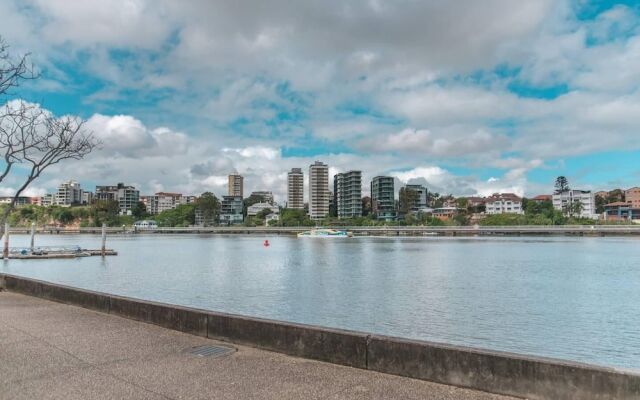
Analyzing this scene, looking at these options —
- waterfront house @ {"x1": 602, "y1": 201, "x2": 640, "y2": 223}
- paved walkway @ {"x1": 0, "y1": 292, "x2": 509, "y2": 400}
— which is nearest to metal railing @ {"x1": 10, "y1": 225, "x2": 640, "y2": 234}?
waterfront house @ {"x1": 602, "y1": 201, "x2": 640, "y2": 223}

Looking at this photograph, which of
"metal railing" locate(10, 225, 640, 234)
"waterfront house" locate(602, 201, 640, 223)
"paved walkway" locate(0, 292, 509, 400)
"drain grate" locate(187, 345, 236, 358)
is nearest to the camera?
"paved walkway" locate(0, 292, 509, 400)

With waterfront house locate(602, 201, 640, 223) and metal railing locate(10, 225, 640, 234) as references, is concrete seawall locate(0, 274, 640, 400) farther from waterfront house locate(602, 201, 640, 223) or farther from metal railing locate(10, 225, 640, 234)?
waterfront house locate(602, 201, 640, 223)

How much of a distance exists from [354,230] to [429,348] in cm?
16165

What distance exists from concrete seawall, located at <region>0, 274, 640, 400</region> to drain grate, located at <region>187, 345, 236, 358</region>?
38 centimetres

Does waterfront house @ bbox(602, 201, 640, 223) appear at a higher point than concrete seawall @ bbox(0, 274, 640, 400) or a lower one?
higher

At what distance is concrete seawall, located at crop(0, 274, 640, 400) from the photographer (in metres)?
4.96

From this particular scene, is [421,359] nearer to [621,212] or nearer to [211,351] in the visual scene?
[211,351]

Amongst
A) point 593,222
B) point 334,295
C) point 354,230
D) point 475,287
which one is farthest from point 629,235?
point 334,295

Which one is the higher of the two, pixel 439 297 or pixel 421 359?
Answer: pixel 421 359

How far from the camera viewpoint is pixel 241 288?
2977cm

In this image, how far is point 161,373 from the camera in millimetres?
6359

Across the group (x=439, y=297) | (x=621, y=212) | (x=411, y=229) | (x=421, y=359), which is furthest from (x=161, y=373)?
(x=621, y=212)

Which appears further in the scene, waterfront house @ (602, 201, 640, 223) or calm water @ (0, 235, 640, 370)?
waterfront house @ (602, 201, 640, 223)

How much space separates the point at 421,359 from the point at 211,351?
11.1 feet
